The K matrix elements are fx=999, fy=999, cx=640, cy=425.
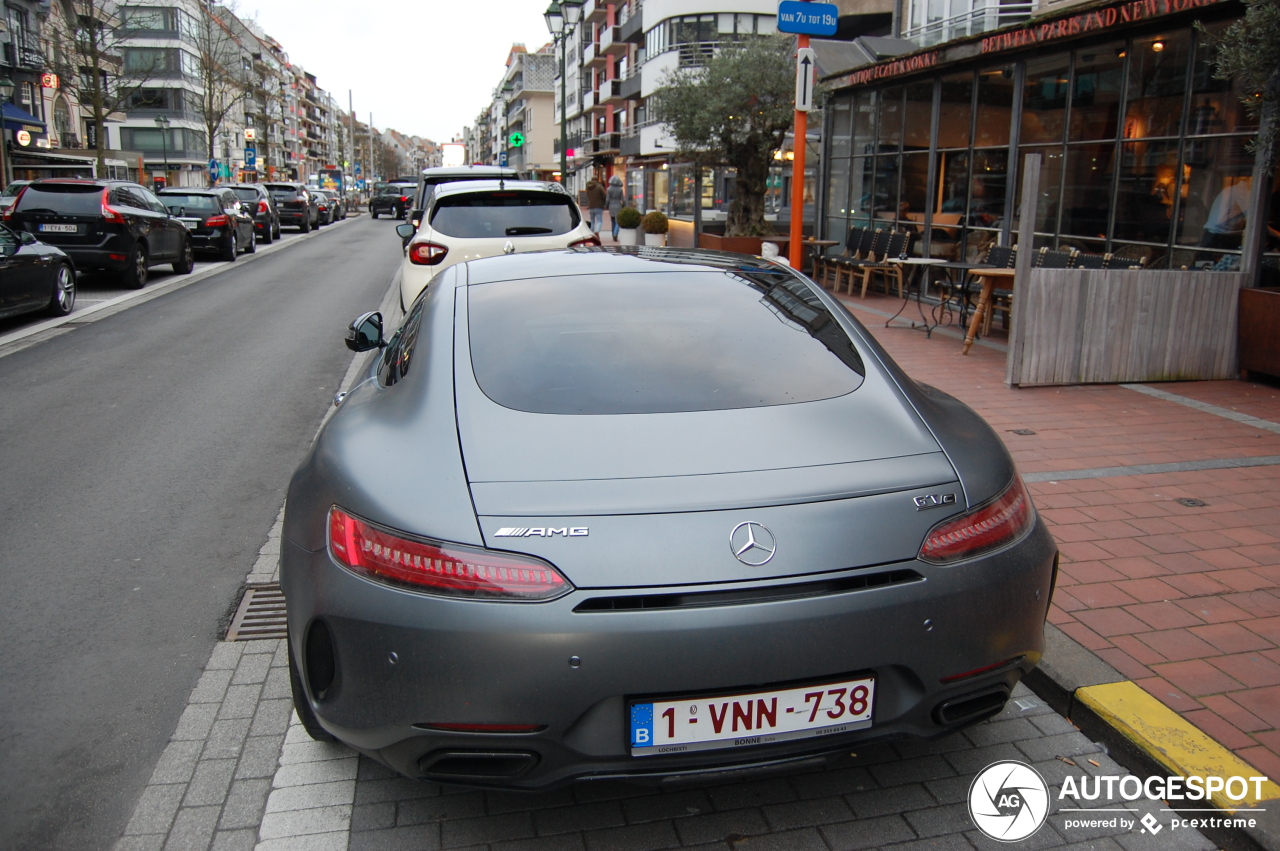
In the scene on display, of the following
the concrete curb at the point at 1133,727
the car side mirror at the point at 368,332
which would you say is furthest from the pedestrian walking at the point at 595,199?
the concrete curb at the point at 1133,727

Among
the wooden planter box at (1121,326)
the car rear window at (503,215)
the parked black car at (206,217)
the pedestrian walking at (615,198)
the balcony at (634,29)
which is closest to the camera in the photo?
the wooden planter box at (1121,326)

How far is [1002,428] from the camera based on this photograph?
6.91 meters

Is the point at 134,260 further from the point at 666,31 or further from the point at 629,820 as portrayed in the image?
the point at 666,31

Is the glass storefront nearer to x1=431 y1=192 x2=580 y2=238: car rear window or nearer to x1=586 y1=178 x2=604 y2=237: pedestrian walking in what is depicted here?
x1=431 y1=192 x2=580 y2=238: car rear window

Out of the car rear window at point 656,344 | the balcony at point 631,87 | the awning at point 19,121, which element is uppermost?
the balcony at point 631,87

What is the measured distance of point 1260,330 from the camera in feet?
27.3

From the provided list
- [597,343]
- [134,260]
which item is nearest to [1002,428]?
[597,343]

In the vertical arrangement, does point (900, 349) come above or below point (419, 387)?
below

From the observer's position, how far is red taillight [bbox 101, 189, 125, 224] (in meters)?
15.2

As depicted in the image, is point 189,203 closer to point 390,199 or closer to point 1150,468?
point 1150,468

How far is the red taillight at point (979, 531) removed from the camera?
2.37 metres

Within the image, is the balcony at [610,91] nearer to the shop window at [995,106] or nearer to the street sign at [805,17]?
the shop window at [995,106]

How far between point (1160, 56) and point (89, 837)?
1159 centimetres

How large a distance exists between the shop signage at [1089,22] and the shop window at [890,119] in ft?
10.7
